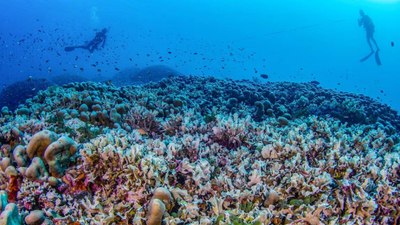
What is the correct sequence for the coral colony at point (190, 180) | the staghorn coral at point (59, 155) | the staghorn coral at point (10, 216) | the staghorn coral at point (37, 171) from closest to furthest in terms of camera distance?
the staghorn coral at point (10, 216) → the coral colony at point (190, 180) → the staghorn coral at point (37, 171) → the staghorn coral at point (59, 155)

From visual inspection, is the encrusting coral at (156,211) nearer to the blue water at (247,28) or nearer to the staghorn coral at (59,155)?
the staghorn coral at (59,155)

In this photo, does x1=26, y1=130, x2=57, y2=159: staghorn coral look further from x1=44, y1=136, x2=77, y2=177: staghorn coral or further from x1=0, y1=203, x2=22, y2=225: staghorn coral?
x1=0, y1=203, x2=22, y2=225: staghorn coral

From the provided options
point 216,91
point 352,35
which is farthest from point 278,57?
point 216,91

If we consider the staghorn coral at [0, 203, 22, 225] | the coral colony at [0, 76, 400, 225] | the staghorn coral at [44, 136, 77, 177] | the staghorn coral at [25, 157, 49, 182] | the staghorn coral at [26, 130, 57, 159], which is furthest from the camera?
the staghorn coral at [26, 130, 57, 159]

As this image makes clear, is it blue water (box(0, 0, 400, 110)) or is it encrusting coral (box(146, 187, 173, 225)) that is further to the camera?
blue water (box(0, 0, 400, 110))

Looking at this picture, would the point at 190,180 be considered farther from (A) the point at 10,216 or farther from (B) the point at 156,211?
(A) the point at 10,216

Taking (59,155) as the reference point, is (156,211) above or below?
above

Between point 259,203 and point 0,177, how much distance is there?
10.2 feet

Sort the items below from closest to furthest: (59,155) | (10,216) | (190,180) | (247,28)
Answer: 1. (10,216)
2. (190,180)
3. (59,155)
4. (247,28)

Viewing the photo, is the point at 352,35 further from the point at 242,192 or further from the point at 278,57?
the point at 242,192

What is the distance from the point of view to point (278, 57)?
5123 inches

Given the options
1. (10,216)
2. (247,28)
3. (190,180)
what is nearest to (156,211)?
(190,180)

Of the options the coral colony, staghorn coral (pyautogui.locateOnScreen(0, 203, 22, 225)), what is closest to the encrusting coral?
the coral colony

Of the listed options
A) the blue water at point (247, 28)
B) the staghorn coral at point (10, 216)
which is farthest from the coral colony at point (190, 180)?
the blue water at point (247, 28)
